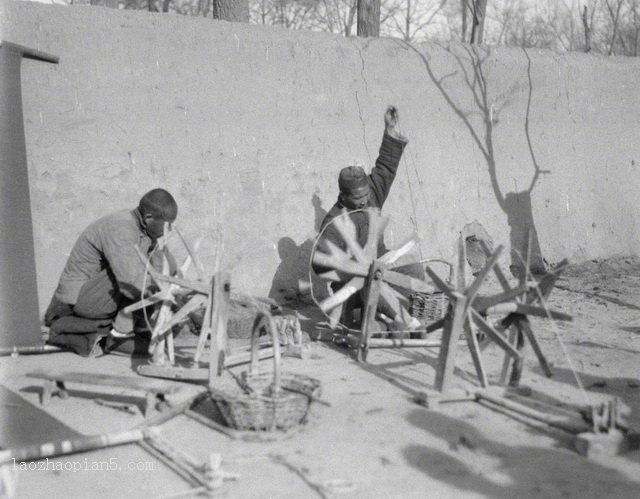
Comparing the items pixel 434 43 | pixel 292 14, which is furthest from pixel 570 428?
pixel 292 14

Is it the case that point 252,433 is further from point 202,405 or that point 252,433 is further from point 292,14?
point 292,14

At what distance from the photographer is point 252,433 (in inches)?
197

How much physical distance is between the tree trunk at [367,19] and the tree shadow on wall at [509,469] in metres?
8.43

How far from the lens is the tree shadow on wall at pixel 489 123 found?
10.2m

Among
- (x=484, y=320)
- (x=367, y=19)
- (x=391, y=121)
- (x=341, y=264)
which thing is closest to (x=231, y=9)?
(x=367, y=19)

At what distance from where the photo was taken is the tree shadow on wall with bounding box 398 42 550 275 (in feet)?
33.5

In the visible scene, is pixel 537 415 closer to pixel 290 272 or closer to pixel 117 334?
pixel 117 334

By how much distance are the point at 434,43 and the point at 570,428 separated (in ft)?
20.9

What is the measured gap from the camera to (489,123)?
10.5 meters

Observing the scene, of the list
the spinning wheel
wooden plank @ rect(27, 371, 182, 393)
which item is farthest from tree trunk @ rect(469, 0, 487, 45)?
wooden plank @ rect(27, 371, 182, 393)

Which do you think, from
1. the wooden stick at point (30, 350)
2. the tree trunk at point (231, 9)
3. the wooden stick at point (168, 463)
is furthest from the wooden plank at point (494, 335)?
the tree trunk at point (231, 9)

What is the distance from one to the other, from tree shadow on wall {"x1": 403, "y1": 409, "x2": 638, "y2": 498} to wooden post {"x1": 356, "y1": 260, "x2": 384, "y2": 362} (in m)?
1.75

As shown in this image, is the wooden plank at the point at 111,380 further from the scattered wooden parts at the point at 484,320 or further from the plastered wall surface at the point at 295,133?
the plastered wall surface at the point at 295,133

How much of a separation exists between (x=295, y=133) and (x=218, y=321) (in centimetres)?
366
